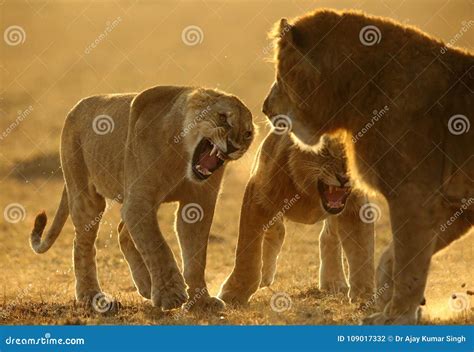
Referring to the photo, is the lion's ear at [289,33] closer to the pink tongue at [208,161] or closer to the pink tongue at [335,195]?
the pink tongue at [208,161]

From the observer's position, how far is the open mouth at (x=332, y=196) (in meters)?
9.52

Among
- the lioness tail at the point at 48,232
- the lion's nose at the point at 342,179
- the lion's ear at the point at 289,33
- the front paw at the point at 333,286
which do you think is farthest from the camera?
the front paw at the point at 333,286

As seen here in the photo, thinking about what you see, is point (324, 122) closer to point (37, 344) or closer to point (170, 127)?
point (170, 127)

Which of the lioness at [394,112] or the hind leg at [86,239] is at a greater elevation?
the lioness at [394,112]

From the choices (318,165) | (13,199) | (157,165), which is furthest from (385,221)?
(157,165)

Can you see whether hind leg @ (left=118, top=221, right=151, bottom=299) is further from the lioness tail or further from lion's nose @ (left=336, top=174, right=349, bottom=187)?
lion's nose @ (left=336, top=174, right=349, bottom=187)

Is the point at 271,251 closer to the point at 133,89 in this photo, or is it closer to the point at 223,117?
the point at 223,117

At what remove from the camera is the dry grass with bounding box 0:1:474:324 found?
29.6 ft

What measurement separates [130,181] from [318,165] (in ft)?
5.08

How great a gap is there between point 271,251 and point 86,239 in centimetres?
184

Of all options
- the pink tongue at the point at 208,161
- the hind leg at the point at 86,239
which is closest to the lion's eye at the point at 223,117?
the pink tongue at the point at 208,161

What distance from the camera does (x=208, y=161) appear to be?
27.9 ft

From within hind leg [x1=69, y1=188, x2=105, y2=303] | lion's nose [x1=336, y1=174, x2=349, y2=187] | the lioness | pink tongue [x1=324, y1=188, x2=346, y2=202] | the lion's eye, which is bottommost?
hind leg [x1=69, y1=188, x2=105, y2=303]

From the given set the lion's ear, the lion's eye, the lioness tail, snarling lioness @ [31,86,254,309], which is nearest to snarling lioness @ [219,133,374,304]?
snarling lioness @ [31,86,254,309]
